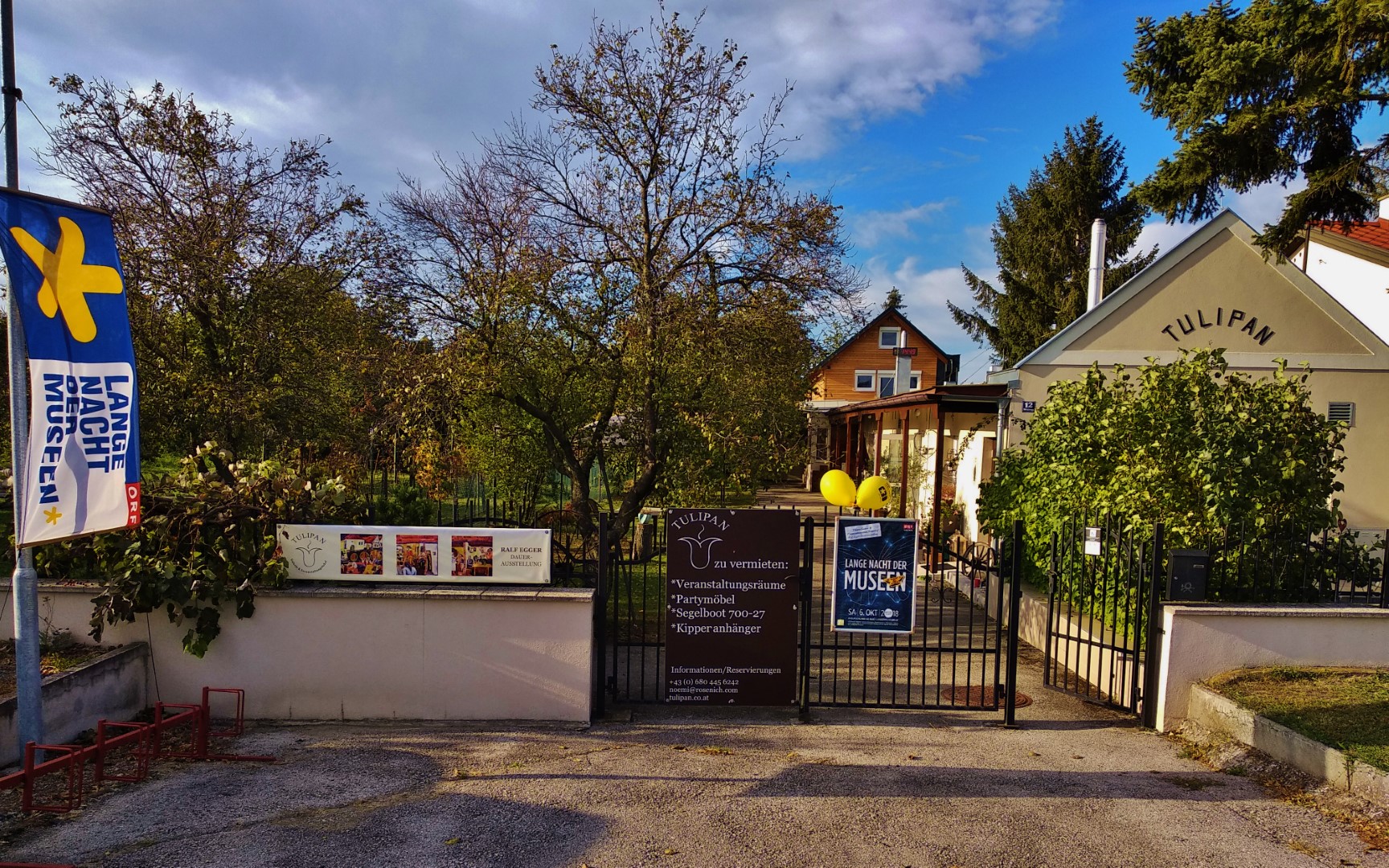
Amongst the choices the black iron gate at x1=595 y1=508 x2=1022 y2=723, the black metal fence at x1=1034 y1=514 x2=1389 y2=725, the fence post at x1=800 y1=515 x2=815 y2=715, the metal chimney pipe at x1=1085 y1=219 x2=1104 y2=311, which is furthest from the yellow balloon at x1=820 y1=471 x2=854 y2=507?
the metal chimney pipe at x1=1085 y1=219 x2=1104 y2=311

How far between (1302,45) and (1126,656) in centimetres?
923

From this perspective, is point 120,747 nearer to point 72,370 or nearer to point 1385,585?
point 72,370

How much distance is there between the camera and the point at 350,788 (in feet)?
16.4

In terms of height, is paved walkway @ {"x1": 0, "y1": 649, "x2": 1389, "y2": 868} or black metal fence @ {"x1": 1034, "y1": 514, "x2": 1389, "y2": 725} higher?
black metal fence @ {"x1": 1034, "y1": 514, "x2": 1389, "y2": 725}

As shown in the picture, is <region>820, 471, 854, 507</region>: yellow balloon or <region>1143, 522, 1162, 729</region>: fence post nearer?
<region>1143, 522, 1162, 729</region>: fence post

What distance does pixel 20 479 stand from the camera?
484cm

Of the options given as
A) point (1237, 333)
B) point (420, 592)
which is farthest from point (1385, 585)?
point (420, 592)

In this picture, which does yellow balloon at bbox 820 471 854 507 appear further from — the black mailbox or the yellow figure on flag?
the yellow figure on flag

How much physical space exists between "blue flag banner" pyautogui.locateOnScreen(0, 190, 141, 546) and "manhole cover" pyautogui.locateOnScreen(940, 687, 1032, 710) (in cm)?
642

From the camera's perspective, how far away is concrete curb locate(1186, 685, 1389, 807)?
4.88 m

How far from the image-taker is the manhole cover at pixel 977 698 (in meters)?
6.79

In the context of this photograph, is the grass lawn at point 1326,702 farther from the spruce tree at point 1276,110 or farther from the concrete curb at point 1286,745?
the spruce tree at point 1276,110

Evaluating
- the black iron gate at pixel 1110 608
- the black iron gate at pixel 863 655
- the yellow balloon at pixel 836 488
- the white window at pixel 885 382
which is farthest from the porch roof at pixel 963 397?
the white window at pixel 885 382

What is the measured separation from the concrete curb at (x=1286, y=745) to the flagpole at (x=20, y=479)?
26.7ft
